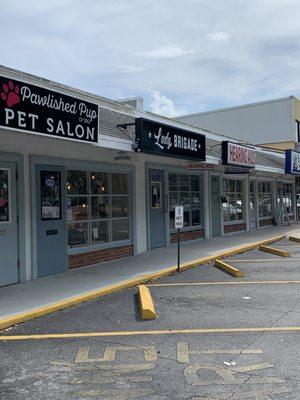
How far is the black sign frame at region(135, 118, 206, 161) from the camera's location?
36.2 feet

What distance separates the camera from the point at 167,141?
11.9m

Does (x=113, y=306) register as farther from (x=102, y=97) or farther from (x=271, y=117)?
(x=271, y=117)

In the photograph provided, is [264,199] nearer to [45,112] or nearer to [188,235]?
[188,235]

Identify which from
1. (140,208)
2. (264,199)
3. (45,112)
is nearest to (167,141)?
(140,208)

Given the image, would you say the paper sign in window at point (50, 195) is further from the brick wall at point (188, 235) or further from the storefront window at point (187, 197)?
the brick wall at point (188, 235)

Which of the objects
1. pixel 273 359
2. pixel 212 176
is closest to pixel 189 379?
pixel 273 359

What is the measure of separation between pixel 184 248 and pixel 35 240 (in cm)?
611

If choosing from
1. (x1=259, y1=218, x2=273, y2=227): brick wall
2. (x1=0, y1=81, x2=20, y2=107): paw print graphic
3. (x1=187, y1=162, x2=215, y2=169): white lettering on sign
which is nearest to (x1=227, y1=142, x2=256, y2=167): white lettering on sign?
(x1=187, y1=162, x2=215, y2=169): white lettering on sign

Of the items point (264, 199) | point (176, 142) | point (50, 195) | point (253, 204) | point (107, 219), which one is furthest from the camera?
point (264, 199)

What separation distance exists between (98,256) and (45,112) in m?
4.82

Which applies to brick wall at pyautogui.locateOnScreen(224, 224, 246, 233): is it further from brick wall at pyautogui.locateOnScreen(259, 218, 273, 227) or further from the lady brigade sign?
the lady brigade sign

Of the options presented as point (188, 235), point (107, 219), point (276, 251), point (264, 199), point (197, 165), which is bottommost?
point (276, 251)

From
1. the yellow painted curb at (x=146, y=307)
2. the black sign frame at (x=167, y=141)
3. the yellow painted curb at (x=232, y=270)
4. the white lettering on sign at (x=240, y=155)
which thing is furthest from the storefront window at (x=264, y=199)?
the yellow painted curb at (x=146, y=307)

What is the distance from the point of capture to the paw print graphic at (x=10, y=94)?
293 inches
